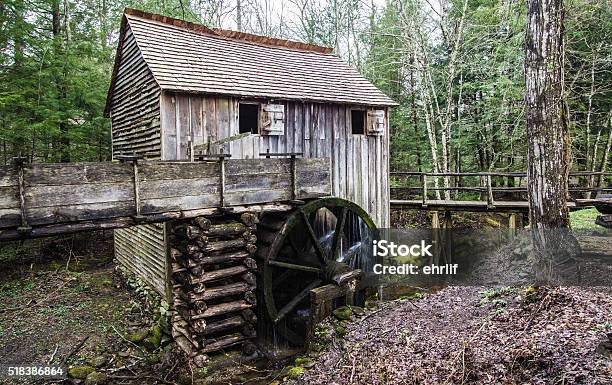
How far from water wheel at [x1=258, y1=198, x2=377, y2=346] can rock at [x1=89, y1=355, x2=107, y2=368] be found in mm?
2991

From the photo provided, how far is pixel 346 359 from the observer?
5098 mm

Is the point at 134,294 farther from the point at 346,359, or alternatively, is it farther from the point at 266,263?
the point at 346,359

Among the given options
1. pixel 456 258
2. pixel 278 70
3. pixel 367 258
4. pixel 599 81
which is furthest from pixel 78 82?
pixel 599 81

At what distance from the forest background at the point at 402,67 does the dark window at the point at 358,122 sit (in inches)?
146

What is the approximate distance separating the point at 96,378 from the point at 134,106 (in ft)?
19.5

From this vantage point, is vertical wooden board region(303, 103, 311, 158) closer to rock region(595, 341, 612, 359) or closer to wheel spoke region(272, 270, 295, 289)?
wheel spoke region(272, 270, 295, 289)

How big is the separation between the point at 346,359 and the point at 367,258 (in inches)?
201

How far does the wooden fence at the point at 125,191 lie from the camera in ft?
15.4

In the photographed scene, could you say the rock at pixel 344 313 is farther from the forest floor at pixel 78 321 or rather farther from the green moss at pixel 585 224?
the green moss at pixel 585 224

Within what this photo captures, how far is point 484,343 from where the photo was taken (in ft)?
14.5

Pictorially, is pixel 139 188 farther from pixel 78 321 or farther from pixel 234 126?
pixel 78 321

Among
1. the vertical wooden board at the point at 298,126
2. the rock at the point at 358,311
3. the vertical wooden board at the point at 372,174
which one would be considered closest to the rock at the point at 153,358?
the rock at the point at 358,311

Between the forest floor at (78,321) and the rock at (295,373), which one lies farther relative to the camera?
the forest floor at (78,321)

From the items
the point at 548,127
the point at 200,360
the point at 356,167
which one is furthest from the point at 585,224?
the point at 200,360
